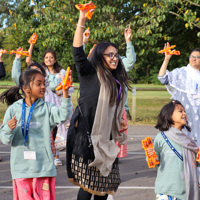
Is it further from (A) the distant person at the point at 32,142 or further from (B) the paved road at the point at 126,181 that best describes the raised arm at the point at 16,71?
(A) the distant person at the point at 32,142

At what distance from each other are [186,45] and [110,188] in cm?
1410

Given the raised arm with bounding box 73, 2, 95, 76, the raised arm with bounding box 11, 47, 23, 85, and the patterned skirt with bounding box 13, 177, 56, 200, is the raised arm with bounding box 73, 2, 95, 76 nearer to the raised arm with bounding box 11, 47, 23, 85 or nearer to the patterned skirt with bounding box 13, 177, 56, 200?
the patterned skirt with bounding box 13, 177, 56, 200

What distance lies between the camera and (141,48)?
1454 cm

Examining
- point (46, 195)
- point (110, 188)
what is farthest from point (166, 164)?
point (46, 195)

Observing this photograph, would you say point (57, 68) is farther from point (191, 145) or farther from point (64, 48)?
point (64, 48)

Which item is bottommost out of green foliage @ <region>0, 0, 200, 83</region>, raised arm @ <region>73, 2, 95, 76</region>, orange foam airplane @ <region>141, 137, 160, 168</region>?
orange foam airplane @ <region>141, 137, 160, 168</region>

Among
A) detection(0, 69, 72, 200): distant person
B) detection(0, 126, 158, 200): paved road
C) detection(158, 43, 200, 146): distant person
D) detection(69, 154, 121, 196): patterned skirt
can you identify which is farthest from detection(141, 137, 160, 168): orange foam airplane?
detection(158, 43, 200, 146): distant person

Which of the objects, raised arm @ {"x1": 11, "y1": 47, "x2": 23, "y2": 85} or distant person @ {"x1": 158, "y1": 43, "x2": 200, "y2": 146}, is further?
raised arm @ {"x1": 11, "y1": 47, "x2": 23, "y2": 85}

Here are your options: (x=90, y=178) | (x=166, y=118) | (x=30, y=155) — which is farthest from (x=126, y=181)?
(x=30, y=155)

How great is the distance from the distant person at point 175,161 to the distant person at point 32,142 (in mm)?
1177

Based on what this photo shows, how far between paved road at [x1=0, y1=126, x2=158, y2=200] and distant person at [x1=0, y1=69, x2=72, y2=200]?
177 centimetres

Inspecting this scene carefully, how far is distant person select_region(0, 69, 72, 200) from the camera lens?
366 centimetres

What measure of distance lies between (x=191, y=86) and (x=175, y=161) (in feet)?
6.98

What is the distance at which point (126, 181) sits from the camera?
6.30m
